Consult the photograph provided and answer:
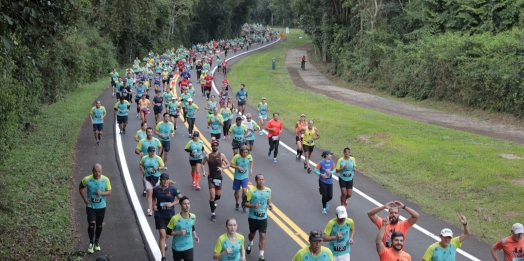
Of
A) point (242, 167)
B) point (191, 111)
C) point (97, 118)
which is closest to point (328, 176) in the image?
point (242, 167)

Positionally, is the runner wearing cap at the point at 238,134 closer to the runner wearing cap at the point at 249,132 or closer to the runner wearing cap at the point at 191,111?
the runner wearing cap at the point at 249,132

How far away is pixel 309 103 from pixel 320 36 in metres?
27.4

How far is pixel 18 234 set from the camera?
12953 millimetres

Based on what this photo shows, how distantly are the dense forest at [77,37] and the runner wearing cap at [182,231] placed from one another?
3822 mm

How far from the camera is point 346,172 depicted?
49.2 feet

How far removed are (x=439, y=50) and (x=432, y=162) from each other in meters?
15.6

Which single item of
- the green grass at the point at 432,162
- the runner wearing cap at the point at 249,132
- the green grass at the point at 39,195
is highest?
the runner wearing cap at the point at 249,132

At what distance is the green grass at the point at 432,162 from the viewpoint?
637 inches

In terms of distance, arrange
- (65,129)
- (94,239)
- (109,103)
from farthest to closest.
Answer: (109,103) < (65,129) < (94,239)

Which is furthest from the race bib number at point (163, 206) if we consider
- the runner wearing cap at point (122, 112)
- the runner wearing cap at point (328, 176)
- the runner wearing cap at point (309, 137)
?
the runner wearing cap at point (122, 112)

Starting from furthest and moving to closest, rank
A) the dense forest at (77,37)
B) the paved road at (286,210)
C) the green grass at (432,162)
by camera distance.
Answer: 1. the green grass at (432,162)
2. the paved road at (286,210)
3. the dense forest at (77,37)

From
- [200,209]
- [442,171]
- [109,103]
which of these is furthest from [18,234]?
[109,103]

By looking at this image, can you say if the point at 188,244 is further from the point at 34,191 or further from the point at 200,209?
the point at 34,191

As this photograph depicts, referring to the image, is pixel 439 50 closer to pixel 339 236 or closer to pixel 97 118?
pixel 97 118
